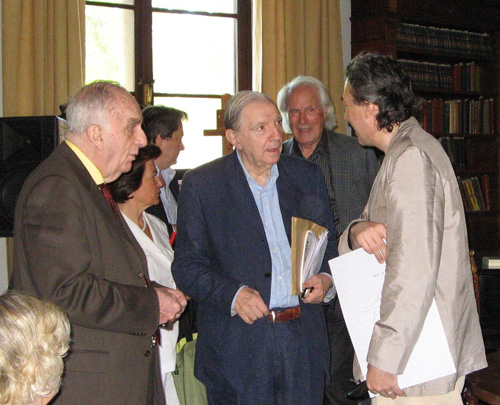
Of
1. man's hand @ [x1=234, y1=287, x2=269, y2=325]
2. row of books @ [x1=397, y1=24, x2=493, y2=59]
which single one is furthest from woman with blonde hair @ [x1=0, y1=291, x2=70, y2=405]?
row of books @ [x1=397, y1=24, x2=493, y2=59]

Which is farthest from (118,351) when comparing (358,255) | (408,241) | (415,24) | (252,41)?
(415,24)

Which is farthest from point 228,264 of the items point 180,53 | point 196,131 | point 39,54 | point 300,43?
point 300,43

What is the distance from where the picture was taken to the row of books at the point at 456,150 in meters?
5.76

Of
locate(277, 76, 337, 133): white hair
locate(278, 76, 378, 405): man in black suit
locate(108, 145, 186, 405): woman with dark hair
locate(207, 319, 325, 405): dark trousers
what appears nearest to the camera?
locate(207, 319, 325, 405): dark trousers

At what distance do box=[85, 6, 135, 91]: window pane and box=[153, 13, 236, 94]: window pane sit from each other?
0.68 ft

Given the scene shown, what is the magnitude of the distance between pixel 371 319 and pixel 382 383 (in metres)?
0.19

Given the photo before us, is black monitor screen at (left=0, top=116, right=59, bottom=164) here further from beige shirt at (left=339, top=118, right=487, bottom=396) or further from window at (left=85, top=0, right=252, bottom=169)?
window at (left=85, top=0, right=252, bottom=169)

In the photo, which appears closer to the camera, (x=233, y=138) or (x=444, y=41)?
(x=233, y=138)

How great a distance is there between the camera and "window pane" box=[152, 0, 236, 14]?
16.0ft

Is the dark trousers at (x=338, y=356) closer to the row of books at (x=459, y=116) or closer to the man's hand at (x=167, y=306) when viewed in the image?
the man's hand at (x=167, y=306)

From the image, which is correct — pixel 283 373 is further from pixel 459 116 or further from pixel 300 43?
pixel 459 116

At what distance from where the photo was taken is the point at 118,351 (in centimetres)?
171

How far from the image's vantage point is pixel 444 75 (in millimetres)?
5672

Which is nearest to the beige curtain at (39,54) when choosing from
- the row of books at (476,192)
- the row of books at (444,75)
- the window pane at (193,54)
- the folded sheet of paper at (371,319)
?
the window pane at (193,54)
